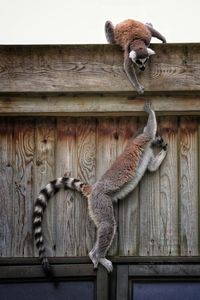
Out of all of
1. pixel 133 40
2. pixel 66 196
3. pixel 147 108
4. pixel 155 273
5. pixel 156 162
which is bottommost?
pixel 155 273

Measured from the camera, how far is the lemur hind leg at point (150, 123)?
4.14 meters

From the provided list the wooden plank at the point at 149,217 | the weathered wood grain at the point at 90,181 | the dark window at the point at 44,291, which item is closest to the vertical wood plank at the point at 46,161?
the weathered wood grain at the point at 90,181

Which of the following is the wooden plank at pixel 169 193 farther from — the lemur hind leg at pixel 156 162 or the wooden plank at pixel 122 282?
the wooden plank at pixel 122 282

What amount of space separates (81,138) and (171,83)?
836 millimetres

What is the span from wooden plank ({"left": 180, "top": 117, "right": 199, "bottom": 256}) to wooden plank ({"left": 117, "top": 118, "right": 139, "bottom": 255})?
0.36 metres

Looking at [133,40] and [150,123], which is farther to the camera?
[133,40]

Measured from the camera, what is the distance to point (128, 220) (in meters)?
4.25

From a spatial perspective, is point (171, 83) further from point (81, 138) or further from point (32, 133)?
point (32, 133)

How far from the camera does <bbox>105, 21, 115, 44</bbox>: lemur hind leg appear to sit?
197 inches

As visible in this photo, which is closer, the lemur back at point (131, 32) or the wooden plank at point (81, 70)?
the wooden plank at point (81, 70)

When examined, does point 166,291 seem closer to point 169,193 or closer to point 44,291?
point 169,193

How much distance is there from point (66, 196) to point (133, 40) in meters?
1.54

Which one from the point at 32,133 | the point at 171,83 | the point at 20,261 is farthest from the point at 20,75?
the point at 20,261

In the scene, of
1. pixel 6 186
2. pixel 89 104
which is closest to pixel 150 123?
pixel 89 104
